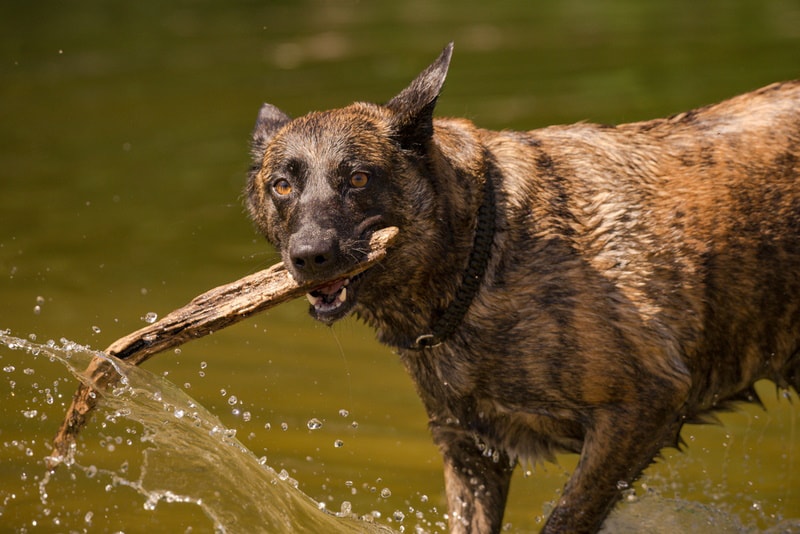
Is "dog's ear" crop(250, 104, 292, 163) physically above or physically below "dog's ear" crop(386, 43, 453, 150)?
above

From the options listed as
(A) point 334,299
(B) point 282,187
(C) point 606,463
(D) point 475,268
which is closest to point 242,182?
(B) point 282,187

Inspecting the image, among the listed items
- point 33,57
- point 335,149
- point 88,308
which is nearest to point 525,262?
point 335,149

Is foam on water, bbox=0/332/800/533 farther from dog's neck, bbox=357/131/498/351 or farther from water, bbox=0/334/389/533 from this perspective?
dog's neck, bbox=357/131/498/351

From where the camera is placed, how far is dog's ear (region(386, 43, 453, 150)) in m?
4.91

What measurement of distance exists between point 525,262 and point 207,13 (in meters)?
17.1

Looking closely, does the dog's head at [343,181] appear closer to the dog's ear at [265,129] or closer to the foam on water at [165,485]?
the dog's ear at [265,129]

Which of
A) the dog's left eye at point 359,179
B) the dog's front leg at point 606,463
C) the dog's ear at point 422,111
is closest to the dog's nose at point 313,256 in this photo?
the dog's left eye at point 359,179

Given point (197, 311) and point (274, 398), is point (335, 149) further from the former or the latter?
point (274, 398)

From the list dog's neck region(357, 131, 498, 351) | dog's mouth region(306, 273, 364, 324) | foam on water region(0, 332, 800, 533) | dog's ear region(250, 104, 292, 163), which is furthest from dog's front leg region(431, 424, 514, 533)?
dog's ear region(250, 104, 292, 163)

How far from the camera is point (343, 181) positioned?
4.80 metres

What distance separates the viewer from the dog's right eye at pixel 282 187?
4883 millimetres

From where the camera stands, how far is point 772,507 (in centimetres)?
602

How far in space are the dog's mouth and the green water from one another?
1.03m

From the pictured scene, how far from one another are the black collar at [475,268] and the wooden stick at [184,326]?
1.14 ft
